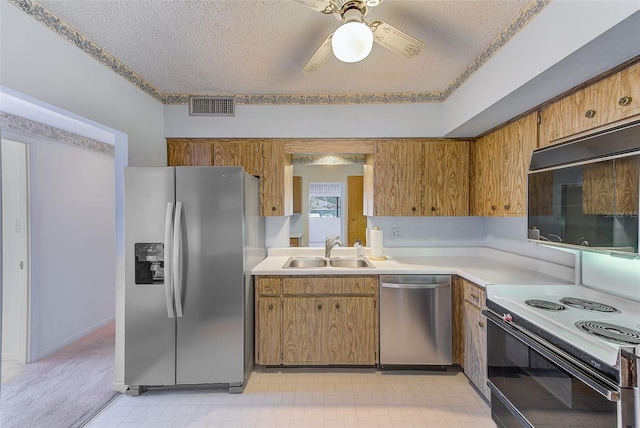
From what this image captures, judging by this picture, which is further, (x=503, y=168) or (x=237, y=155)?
(x=237, y=155)

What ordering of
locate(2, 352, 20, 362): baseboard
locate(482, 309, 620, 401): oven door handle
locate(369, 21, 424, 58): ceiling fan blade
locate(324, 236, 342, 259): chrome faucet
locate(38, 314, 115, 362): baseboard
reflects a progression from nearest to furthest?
locate(482, 309, 620, 401): oven door handle < locate(369, 21, 424, 58): ceiling fan blade < locate(2, 352, 20, 362): baseboard < locate(38, 314, 115, 362): baseboard < locate(324, 236, 342, 259): chrome faucet

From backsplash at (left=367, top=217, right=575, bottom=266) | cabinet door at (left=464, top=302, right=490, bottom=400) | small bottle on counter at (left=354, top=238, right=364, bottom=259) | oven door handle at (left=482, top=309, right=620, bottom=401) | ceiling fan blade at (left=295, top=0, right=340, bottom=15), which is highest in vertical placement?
ceiling fan blade at (left=295, top=0, right=340, bottom=15)

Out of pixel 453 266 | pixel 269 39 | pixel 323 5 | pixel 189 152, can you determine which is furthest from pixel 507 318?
pixel 189 152

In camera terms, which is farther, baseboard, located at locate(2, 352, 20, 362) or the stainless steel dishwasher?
baseboard, located at locate(2, 352, 20, 362)

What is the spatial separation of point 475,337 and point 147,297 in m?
2.37

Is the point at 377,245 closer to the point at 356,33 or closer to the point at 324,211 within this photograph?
the point at 324,211

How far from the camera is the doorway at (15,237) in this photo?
106 inches

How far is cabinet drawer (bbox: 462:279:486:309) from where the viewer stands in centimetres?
202

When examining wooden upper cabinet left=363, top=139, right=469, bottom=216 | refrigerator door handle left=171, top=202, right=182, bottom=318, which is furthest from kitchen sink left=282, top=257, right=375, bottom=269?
refrigerator door handle left=171, top=202, right=182, bottom=318

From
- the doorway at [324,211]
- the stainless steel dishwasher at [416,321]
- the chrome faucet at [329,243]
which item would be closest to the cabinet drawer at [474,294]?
the stainless steel dishwasher at [416,321]

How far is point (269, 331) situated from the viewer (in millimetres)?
2402

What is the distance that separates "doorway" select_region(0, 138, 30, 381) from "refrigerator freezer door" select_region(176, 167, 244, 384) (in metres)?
1.81

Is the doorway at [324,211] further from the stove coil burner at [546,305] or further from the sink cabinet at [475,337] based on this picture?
the stove coil burner at [546,305]

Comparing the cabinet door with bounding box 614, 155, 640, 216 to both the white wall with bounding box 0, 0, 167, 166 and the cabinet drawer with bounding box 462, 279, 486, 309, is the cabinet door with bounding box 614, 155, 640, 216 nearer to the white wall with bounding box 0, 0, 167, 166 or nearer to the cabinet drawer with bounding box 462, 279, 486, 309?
the cabinet drawer with bounding box 462, 279, 486, 309
